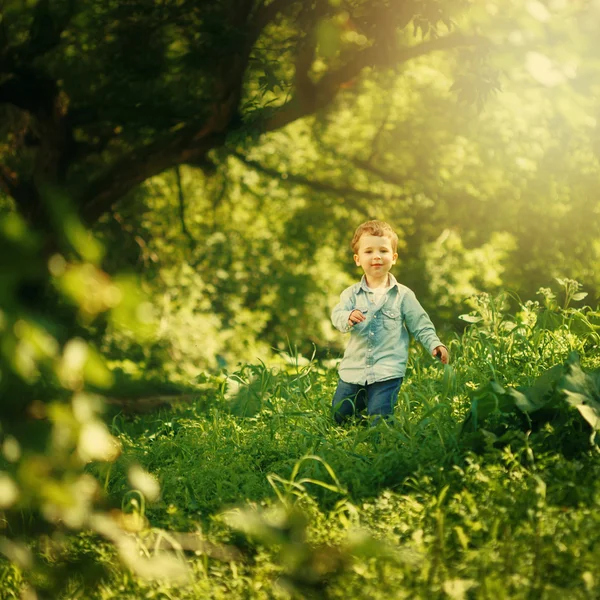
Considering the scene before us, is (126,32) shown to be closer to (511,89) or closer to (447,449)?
(511,89)

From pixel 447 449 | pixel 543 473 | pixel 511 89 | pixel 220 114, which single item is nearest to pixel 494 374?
pixel 447 449

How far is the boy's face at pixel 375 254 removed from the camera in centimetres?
447

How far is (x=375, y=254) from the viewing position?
448cm

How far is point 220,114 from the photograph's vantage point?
24.2 ft

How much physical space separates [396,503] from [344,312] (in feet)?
5.44

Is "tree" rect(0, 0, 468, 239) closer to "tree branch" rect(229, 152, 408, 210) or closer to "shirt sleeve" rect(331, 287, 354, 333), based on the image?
"tree branch" rect(229, 152, 408, 210)

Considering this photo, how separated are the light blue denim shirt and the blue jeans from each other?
0.05m

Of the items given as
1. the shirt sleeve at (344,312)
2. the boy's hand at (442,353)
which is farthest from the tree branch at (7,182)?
the boy's hand at (442,353)

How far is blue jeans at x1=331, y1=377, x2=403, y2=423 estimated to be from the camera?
4.26m

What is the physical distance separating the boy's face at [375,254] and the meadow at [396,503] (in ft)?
2.34

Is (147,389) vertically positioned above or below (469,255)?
below

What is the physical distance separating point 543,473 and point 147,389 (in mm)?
5905

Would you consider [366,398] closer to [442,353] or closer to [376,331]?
[376,331]

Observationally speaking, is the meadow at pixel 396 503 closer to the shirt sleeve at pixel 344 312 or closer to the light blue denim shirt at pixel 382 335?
the light blue denim shirt at pixel 382 335
